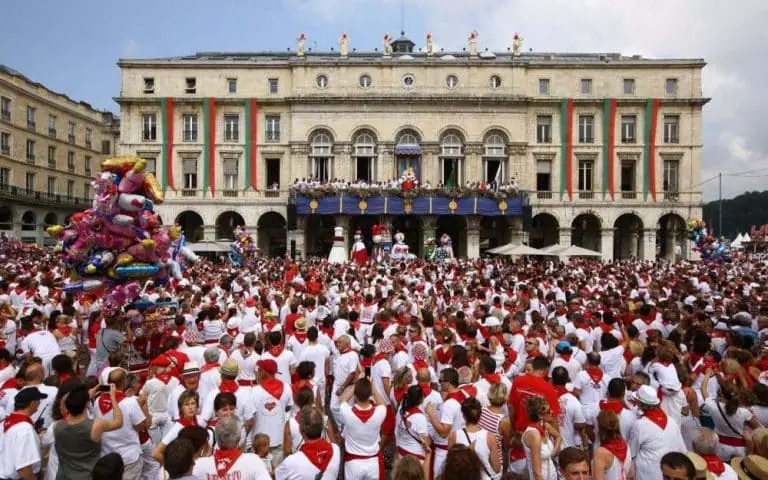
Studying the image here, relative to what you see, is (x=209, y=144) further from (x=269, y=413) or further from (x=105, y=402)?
(x=105, y=402)

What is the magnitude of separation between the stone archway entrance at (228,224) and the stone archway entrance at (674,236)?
32.0 metres

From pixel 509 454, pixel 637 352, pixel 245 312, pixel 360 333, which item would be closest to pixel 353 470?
pixel 509 454

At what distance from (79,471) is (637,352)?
7.33 m

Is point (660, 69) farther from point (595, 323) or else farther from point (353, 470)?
point (353, 470)

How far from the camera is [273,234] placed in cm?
4366

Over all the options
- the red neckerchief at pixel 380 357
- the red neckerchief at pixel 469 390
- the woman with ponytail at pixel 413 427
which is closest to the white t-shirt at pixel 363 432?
the woman with ponytail at pixel 413 427

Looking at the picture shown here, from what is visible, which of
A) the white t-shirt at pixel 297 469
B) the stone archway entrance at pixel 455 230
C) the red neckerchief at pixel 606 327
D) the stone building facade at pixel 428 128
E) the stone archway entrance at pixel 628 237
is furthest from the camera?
the stone archway entrance at pixel 628 237

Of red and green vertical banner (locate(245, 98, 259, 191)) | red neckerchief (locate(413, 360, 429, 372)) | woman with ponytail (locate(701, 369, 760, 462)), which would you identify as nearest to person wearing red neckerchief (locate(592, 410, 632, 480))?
woman with ponytail (locate(701, 369, 760, 462))

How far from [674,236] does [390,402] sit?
1574 inches

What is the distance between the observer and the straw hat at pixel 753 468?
4.39 m

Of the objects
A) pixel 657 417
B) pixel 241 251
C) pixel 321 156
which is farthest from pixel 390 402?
pixel 321 156

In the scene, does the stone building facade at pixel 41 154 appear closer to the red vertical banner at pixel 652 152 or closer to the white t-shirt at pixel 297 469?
the white t-shirt at pixel 297 469

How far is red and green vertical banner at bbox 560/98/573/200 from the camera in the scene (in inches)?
1591

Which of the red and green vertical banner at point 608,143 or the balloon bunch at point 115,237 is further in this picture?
the red and green vertical banner at point 608,143
